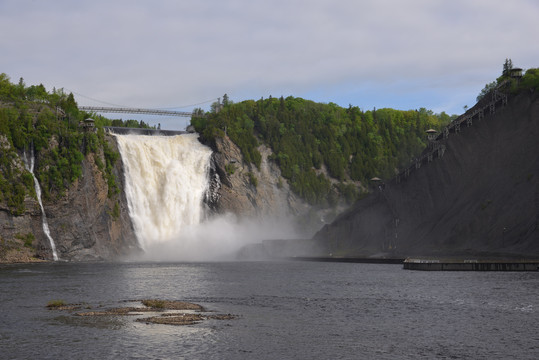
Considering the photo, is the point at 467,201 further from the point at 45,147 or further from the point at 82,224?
the point at 45,147

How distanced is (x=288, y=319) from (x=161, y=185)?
108679mm

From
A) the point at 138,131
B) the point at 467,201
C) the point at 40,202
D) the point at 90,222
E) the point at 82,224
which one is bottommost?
the point at 82,224

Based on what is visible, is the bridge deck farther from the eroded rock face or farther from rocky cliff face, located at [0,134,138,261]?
the eroded rock face

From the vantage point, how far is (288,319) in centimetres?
5181

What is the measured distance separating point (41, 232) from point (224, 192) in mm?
56951

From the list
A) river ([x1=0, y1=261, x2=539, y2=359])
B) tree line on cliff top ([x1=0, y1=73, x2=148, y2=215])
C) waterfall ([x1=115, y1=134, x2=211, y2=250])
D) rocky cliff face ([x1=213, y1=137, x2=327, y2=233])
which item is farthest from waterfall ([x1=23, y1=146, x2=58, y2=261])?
rocky cliff face ([x1=213, y1=137, x2=327, y2=233])

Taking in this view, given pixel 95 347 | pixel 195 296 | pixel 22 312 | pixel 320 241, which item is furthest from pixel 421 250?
pixel 95 347

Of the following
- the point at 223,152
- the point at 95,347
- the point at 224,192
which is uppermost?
the point at 223,152

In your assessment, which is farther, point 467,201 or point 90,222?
point 90,222

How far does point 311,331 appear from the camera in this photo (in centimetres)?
4647

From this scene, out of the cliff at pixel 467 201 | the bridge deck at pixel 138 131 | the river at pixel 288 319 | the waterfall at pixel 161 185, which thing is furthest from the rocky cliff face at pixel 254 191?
the river at pixel 288 319

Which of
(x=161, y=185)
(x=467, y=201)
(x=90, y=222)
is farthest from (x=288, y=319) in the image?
(x=161, y=185)

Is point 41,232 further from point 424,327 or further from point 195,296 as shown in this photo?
point 424,327

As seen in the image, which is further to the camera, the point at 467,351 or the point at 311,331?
the point at 311,331
